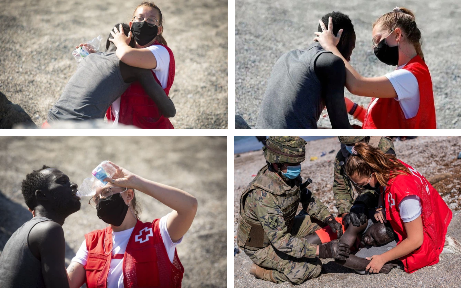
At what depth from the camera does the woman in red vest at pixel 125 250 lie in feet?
11.3

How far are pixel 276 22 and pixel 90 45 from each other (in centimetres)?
231

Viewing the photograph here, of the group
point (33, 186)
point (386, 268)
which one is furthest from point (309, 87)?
point (33, 186)

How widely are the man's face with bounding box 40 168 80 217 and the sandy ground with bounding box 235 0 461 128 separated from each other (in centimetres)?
158

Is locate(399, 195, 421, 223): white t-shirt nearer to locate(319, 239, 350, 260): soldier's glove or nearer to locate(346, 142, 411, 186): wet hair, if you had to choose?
locate(346, 142, 411, 186): wet hair

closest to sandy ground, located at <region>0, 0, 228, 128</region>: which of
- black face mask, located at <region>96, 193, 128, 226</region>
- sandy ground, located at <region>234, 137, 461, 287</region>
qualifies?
sandy ground, located at <region>234, 137, 461, 287</region>

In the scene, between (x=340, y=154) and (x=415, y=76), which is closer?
(x=415, y=76)

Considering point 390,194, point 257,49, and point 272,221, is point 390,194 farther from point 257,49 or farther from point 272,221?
point 257,49

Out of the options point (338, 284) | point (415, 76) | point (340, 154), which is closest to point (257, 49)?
point (340, 154)

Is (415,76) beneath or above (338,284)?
above

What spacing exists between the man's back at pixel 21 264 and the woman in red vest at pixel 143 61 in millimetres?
962

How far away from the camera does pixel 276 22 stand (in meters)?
5.59

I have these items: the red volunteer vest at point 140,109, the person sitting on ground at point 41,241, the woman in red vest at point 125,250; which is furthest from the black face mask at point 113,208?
the red volunteer vest at point 140,109

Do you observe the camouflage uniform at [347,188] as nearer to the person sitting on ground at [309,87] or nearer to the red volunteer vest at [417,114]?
the red volunteer vest at [417,114]

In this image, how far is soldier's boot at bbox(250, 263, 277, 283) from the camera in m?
3.81
